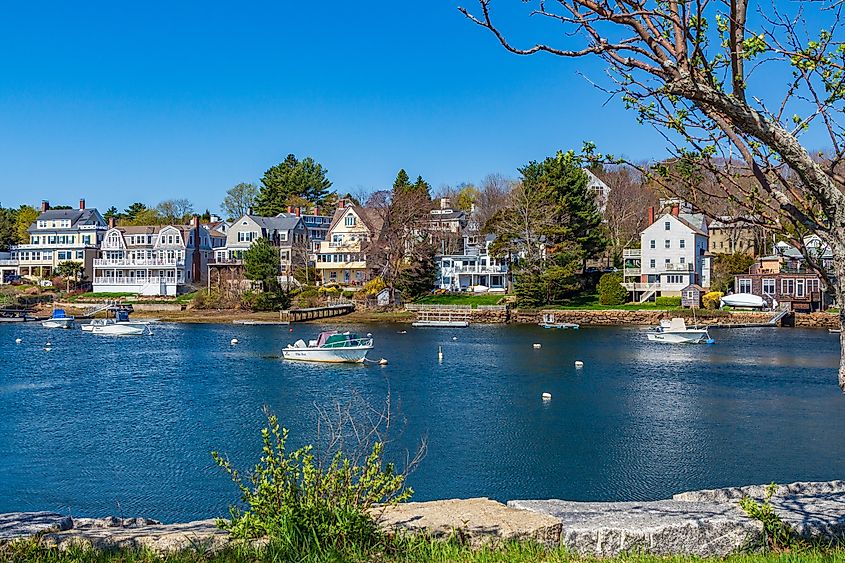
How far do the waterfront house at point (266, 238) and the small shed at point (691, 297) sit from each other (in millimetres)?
40873

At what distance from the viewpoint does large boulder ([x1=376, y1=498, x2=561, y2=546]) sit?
794 cm

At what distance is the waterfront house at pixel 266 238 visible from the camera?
302ft

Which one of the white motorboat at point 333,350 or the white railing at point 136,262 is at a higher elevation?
the white railing at point 136,262

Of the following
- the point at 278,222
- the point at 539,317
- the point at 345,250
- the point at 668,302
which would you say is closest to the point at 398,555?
the point at 539,317

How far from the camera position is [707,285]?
254 feet

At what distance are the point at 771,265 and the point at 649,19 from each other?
2879 inches

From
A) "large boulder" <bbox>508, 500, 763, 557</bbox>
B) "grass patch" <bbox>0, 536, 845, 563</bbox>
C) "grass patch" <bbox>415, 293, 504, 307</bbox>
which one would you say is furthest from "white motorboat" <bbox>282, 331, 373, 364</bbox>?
"grass patch" <bbox>0, 536, 845, 563</bbox>

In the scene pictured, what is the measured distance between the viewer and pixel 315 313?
251 feet

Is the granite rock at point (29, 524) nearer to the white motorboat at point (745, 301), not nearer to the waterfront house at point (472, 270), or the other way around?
the white motorboat at point (745, 301)

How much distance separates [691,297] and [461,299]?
21688mm

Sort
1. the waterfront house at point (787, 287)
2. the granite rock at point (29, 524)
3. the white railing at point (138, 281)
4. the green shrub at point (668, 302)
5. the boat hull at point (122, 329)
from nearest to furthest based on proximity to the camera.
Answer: the granite rock at point (29, 524) → the boat hull at point (122, 329) → the waterfront house at point (787, 287) → the green shrub at point (668, 302) → the white railing at point (138, 281)

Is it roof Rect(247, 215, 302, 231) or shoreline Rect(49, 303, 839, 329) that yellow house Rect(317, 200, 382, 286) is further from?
shoreline Rect(49, 303, 839, 329)

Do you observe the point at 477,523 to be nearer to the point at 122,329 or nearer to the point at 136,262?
the point at 122,329

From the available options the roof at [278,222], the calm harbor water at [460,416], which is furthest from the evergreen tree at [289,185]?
the calm harbor water at [460,416]
